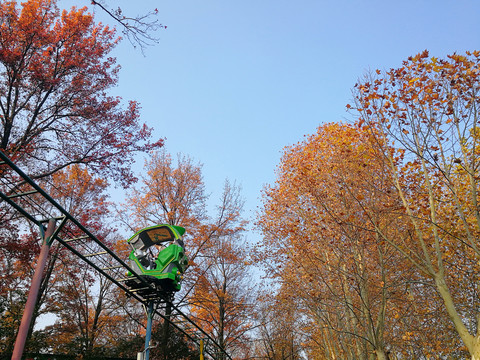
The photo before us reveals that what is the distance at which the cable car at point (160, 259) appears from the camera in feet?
26.8

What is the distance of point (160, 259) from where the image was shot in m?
8.44

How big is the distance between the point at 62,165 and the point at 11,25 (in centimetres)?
394

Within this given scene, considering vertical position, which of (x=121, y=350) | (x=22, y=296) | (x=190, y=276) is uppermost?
(x=190, y=276)

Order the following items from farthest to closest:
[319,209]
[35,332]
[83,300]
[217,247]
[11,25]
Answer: [83,300] → [217,247] → [35,332] → [319,209] → [11,25]

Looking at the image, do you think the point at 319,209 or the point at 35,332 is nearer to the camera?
the point at 319,209

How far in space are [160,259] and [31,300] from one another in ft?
14.1

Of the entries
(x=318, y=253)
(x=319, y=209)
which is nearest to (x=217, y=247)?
(x=318, y=253)

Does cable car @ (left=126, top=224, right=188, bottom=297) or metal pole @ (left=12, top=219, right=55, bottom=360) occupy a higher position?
cable car @ (left=126, top=224, right=188, bottom=297)

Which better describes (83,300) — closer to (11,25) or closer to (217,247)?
(217,247)

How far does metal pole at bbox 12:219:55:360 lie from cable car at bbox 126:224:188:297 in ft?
10.8

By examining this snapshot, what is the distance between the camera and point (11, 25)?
9.49m

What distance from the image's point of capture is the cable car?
818 centimetres

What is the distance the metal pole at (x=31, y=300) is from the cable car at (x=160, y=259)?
10.8 ft

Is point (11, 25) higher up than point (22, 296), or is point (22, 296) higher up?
point (11, 25)
